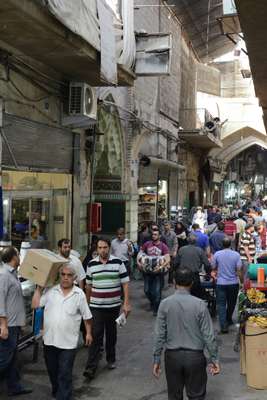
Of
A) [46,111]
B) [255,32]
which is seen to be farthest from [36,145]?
[255,32]

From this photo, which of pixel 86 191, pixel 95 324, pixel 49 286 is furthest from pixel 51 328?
pixel 86 191

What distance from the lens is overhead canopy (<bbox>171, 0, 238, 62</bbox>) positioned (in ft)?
65.1

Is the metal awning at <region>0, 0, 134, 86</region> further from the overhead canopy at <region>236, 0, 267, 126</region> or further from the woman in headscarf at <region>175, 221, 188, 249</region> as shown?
the woman in headscarf at <region>175, 221, 188, 249</region>

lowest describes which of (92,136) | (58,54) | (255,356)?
(255,356)

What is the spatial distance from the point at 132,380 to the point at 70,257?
1.64m

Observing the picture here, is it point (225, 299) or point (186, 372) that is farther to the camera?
point (225, 299)

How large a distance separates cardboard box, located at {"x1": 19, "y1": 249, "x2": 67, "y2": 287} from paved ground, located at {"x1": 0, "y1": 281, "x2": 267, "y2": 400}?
1.17m

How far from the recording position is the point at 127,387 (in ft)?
18.6

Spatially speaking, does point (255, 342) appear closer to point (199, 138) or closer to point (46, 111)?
point (46, 111)

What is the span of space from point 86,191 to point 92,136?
46.4 inches

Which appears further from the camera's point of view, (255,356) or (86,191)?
(86,191)

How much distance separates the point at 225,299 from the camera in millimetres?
7969

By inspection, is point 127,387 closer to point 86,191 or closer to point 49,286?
point 49,286

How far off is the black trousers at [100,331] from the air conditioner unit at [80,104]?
183 inches
